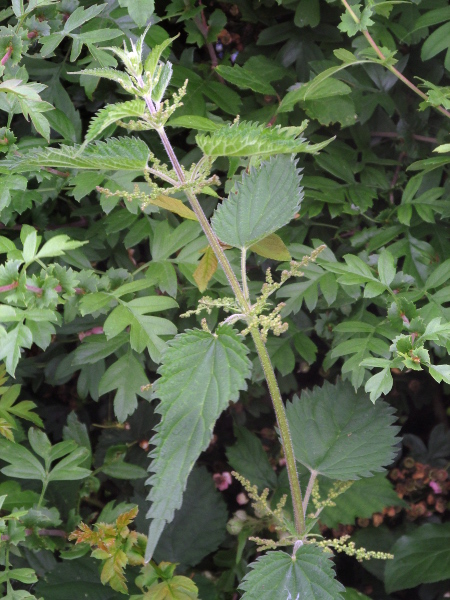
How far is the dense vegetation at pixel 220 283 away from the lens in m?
0.75

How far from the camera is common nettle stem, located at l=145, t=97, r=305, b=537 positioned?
74cm

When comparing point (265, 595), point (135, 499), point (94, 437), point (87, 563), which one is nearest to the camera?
point (265, 595)

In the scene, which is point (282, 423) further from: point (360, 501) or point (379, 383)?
point (360, 501)

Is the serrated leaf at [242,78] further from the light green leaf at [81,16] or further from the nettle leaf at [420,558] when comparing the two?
the nettle leaf at [420,558]

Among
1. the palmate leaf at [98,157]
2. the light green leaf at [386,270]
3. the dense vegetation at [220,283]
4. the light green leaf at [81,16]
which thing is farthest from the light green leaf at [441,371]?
the light green leaf at [81,16]

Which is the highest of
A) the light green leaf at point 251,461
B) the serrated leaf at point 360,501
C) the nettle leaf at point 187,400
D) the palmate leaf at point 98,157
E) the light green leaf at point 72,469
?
A: the palmate leaf at point 98,157

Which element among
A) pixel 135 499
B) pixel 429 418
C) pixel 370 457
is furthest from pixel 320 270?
pixel 429 418

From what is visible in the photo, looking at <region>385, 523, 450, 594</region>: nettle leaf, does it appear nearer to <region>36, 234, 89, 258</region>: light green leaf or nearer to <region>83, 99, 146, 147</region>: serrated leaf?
<region>36, 234, 89, 258</region>: light green leaf

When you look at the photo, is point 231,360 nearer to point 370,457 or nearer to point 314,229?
point 370,457

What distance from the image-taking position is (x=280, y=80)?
1203mm

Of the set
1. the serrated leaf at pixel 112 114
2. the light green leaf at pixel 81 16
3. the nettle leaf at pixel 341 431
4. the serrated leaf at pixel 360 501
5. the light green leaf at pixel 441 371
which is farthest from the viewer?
the serrated leaf at pixel 360 501

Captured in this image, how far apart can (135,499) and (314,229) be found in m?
0.68

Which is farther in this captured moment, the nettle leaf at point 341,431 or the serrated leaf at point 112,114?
the nettle leaf at point 341,431

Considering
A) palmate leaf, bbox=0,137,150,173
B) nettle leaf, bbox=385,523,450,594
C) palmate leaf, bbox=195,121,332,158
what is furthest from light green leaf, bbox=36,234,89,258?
nettle leaf, bbox=385,523,450,594
